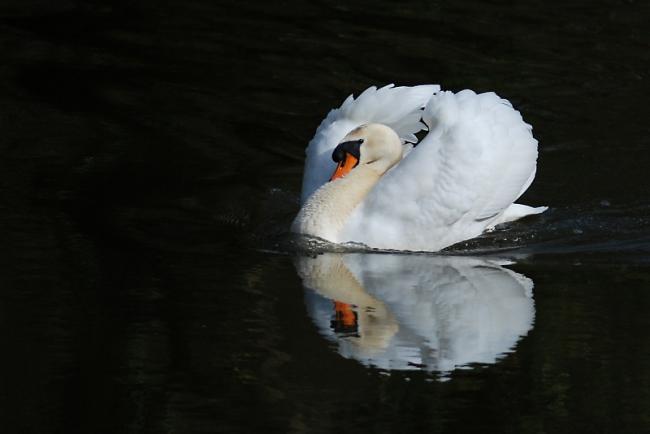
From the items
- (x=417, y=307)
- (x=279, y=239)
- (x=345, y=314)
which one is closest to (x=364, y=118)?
(x=279, y=239)

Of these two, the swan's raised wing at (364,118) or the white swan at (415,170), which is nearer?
the white swan at (415,170)

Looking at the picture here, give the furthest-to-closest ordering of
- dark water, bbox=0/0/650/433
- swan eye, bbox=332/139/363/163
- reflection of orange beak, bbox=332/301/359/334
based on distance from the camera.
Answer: swan eye, bbox=332/139/363/163
reflection of orange beak, bbox=332/301/359/334
dark water, bbox=0/0/650/433

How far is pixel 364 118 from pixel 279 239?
1.02m

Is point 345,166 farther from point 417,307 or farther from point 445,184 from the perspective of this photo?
point 417,307

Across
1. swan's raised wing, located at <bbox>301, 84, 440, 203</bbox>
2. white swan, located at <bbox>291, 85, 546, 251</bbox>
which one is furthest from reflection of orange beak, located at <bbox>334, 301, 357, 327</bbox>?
swan's raised wing, located at <bbox>301, 84, 440, 203</bbox>

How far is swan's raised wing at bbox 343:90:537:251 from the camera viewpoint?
904 centimetres

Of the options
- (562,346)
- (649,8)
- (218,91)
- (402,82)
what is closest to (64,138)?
(218,91)

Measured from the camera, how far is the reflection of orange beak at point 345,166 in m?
9.38

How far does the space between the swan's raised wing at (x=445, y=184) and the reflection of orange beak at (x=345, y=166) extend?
11.2 inches

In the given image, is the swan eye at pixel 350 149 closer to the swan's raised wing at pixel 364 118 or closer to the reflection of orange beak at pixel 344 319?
the swan's raised wing at pixel 364 118

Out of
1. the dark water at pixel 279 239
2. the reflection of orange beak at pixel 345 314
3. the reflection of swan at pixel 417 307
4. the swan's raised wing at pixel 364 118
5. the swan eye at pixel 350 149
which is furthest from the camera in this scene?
the swan's raised wing at pixel 364 118

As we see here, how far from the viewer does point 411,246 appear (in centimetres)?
910

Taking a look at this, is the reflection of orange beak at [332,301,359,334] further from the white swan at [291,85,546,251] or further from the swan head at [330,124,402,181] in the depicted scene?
the swan head at [330,124,402,181]

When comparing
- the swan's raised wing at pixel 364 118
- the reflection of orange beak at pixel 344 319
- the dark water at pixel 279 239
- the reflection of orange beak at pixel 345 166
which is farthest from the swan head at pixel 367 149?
the reflection of orange beak at pixel 344 319
